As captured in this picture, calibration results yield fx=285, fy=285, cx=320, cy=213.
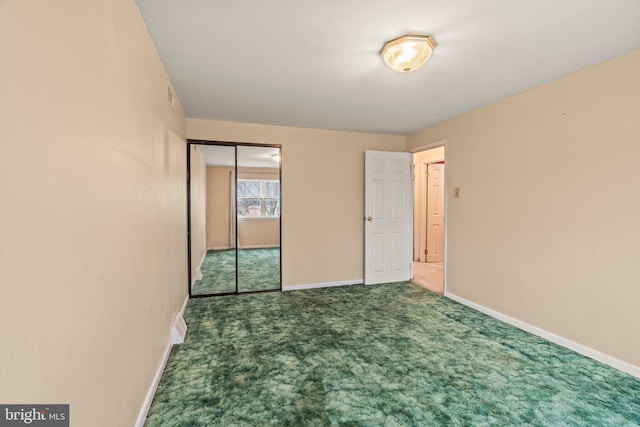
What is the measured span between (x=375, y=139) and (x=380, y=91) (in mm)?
1776

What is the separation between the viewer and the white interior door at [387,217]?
437 cm

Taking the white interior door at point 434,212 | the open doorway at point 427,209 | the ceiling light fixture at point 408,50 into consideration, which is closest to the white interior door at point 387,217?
the open doorway at point 427,209

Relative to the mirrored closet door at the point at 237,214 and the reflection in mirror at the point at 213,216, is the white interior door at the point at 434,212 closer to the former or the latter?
the mirrored closet door at the point at 237,214

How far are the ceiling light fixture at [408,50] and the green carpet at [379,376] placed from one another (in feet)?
7.36

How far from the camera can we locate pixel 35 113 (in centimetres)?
75

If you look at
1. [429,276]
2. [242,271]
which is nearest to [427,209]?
[429,276]

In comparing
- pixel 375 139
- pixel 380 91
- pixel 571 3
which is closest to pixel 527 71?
pixel 571 3

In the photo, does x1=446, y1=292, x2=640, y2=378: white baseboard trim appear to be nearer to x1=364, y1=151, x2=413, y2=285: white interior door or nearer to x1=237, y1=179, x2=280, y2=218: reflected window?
x1=364, y1=151, x2=413, y2=285: white interior door

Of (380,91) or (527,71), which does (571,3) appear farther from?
(380,91)

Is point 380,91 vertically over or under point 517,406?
over

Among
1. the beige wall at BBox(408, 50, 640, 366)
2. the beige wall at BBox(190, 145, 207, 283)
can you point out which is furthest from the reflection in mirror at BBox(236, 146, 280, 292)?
the beige wall at BBox(408, 50, 640, 366)

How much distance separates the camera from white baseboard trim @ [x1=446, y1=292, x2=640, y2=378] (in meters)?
2.13

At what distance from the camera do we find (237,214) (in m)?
4.08

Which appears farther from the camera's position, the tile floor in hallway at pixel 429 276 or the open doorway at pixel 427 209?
the open doorway at pixel 427 209
